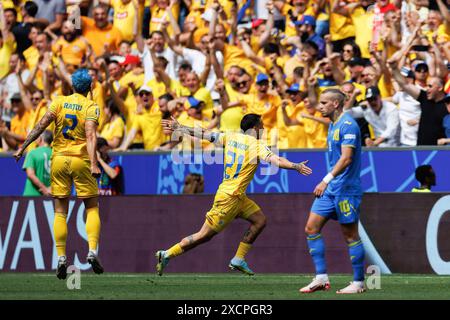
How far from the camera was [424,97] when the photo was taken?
18.7 m

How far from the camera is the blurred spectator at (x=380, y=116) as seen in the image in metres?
19.1

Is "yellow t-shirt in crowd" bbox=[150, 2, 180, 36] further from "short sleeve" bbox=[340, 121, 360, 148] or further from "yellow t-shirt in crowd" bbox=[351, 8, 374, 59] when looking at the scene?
"short sleeve" bbox=[340, 121, 360, 148]

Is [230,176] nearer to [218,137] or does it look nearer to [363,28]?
[218,137]

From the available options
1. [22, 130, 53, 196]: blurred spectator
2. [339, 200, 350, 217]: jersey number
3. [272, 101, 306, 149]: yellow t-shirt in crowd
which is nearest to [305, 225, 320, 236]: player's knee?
[339, 200, 350, 217]: jersey number

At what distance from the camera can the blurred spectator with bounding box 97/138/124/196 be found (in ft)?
66.2

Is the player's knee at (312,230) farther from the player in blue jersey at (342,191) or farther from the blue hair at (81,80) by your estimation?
the blue hair at (81,80)

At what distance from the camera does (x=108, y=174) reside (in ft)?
66.7

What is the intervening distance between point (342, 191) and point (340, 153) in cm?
41

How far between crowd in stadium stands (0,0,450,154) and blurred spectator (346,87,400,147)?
21 mm

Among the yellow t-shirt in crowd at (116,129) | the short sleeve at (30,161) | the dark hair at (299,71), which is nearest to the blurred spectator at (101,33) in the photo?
the yellow t-shirt in crowd at (116,129)

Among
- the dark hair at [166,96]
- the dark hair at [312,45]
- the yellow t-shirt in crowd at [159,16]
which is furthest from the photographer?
the yellow t-shirt in crowd at [159,16]

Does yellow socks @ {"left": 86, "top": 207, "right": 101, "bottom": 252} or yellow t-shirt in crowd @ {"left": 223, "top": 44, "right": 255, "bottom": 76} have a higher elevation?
yellow t-shirt in crowd @ {"left": 223, "top": 44, "right": 255, "bottom": 76}
